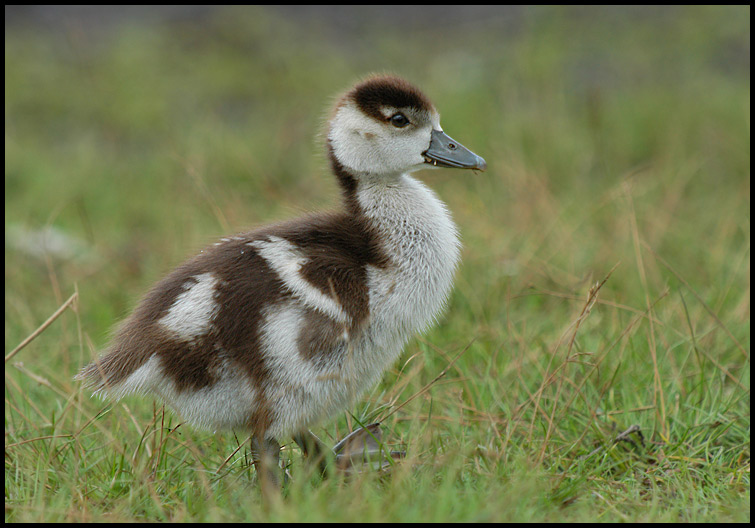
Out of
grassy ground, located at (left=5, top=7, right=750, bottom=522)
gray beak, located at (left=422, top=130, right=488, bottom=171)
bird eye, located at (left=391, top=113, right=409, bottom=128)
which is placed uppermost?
Answer: bird eye, located at (left=391, top=113, right=409, bottom=128)

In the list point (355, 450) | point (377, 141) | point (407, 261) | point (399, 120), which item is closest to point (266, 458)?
point (355, 450)

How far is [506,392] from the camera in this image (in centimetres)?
318

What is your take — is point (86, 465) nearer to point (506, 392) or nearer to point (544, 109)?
point (506, 392)

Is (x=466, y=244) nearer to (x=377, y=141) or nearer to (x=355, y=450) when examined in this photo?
(x=377, y=141)

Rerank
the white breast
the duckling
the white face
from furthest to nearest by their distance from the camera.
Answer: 1. the white face
2. the white breast
3. the duckling

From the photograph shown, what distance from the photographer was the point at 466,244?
463cm

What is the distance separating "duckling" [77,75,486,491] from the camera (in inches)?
95.3

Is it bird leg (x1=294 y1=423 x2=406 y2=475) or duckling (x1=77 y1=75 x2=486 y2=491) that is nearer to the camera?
duckling (x1=77 y1=75 x2=486 y2=491)

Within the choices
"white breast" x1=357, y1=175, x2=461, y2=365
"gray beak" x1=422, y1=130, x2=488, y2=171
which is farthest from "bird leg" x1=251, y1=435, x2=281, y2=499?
"gray beak" x1=422, y1=130, x2=488, y2=171

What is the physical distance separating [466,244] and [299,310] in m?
2.33

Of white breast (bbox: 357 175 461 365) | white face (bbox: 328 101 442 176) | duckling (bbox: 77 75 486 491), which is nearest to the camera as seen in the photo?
duckling (bbox: 77 75 486 491)

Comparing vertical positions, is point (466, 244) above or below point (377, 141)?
below

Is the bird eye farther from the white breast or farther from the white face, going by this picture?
the white breast

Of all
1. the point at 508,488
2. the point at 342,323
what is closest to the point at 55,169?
the point at 342,323
